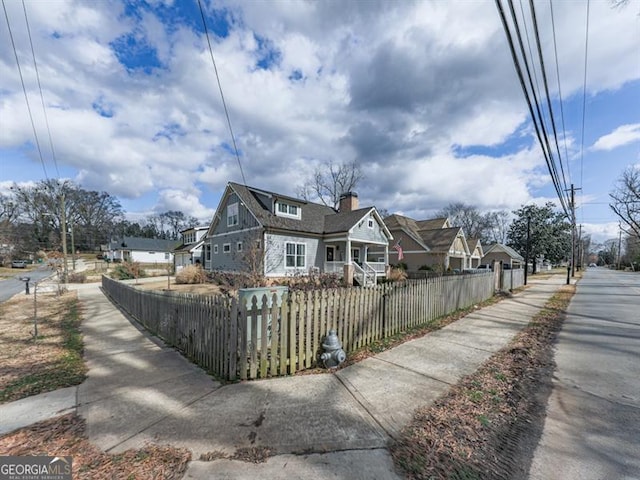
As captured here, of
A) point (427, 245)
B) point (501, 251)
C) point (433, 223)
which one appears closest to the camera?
point (427, 245)

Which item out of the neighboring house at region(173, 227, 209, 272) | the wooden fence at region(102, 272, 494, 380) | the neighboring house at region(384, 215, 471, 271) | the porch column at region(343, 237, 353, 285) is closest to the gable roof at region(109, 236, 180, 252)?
the neighboring house at region(173, 227, 209, 272)

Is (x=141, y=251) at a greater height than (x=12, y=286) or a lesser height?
greater

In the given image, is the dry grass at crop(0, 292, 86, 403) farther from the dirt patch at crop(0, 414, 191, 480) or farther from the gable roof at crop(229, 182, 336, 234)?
the gable roof at crop(229, 182, 336, 234)

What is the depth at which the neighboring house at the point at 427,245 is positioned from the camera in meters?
29.8

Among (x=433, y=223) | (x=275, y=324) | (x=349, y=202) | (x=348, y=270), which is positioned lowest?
(x=348, y=270)

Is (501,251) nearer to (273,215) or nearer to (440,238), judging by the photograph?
(440,238)

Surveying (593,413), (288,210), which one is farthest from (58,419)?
(288,210)

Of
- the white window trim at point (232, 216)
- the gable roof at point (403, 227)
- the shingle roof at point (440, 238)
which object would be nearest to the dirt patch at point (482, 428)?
the white window trim at point (232, 216)

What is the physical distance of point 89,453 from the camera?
2.56 meters

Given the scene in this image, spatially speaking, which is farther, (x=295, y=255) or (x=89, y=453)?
(x=295, y=255)

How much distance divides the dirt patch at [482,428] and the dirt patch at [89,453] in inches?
80.0

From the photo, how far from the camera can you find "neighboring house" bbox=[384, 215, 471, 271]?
29.8 m

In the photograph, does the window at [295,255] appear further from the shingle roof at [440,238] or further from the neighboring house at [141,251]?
the neighboring house at [141,251]

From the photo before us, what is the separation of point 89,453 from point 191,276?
20.1 metres
